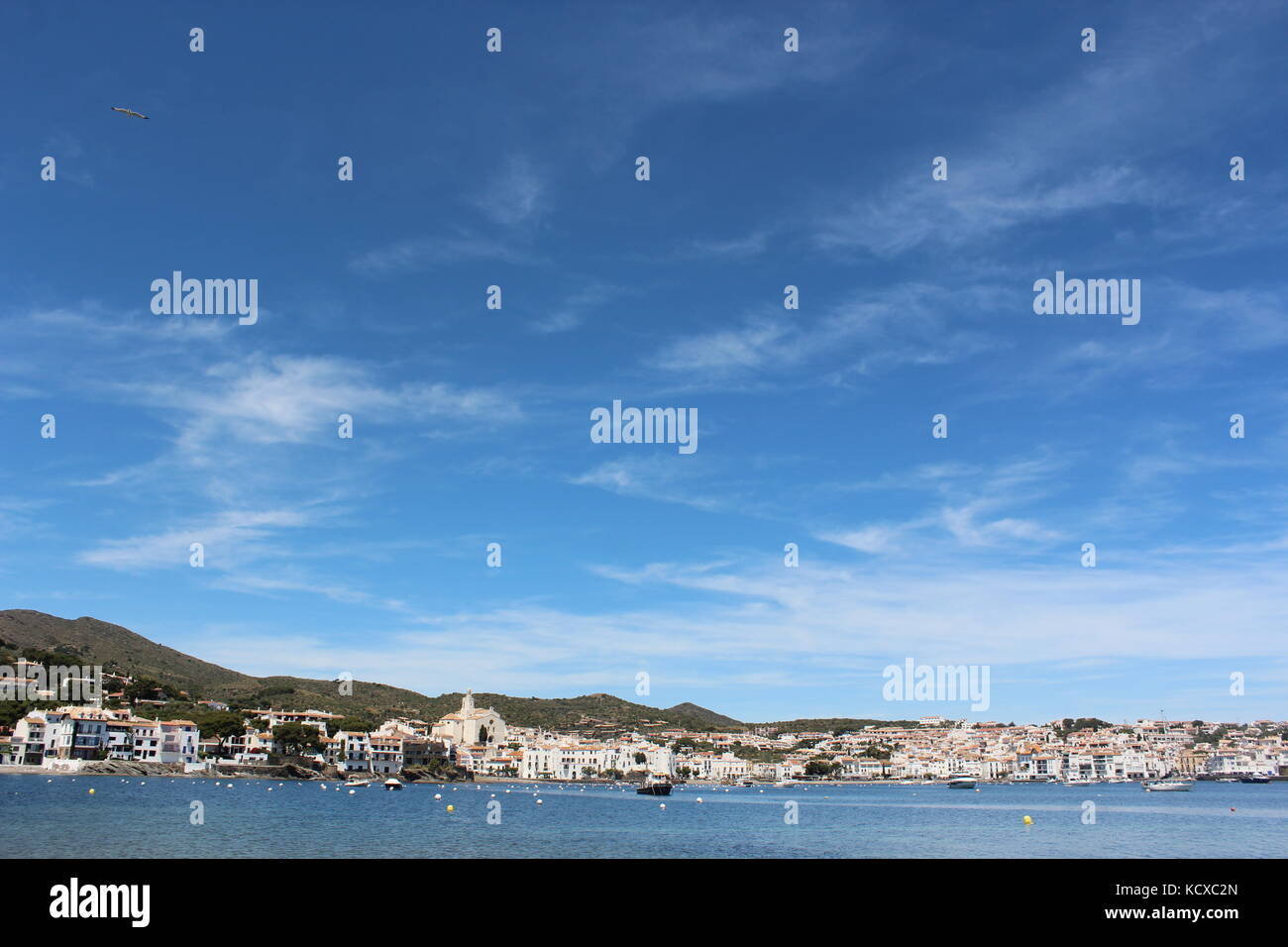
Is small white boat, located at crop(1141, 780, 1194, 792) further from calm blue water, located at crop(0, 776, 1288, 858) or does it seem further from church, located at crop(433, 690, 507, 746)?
church, located at crop(433, 690, 507, 746)

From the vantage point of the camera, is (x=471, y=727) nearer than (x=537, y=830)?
No

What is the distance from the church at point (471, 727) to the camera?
18100cm

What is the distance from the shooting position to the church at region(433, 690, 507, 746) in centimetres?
18100

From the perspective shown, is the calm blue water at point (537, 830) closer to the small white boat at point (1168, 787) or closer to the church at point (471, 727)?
the small white boat at point (1168, 787)

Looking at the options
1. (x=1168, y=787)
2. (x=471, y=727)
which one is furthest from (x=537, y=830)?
(x=471, y=727)

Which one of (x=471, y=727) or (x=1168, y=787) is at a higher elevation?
(x=471, y=727)

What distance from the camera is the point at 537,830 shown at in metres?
53.2

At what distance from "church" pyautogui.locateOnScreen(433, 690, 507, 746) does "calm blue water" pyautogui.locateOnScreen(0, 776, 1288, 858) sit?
3812 inches

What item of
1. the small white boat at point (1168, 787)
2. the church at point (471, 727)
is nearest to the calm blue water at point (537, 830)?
the small white boat at point (1168, 787)

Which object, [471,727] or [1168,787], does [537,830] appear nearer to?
[1168,787]

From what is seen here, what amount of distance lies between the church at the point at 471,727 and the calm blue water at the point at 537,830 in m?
96.8

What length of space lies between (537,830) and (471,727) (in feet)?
455
